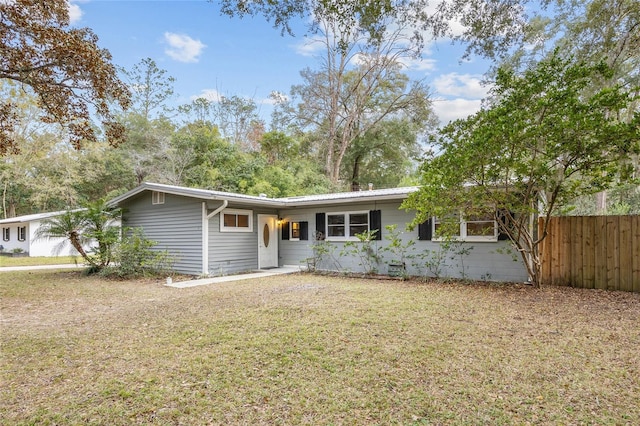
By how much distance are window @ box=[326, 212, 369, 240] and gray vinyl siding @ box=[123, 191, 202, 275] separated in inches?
156

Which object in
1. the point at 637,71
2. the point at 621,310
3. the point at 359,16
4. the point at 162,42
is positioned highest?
the point at 162,42

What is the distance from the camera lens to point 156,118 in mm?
23969

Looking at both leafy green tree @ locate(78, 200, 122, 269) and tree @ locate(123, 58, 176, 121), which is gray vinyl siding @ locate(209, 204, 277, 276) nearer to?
leafy green tree @ locate(78, 200, 122, 269)

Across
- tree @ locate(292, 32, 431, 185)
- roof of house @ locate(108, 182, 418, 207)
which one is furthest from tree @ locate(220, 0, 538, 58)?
tree @ locate(292, 32, 431, 185)

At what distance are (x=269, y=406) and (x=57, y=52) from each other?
6725 millimetres

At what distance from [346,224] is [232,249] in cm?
361

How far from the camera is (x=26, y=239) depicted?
63.8 ft

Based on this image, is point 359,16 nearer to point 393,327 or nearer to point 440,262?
point 393,327

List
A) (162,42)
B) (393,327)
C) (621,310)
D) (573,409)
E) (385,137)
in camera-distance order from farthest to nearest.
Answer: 1. (385,137)
2. (162,42)
3. (621,310)
4. (393,327)
5. (573,409)

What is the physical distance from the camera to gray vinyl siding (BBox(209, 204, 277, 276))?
1020 cm

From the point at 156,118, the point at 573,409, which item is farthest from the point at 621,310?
the point at 156,118

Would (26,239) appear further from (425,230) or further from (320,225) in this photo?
(425,230)

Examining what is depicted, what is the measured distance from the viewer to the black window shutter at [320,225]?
11.2 m

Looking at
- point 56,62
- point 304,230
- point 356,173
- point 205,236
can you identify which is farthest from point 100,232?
point 356,173
